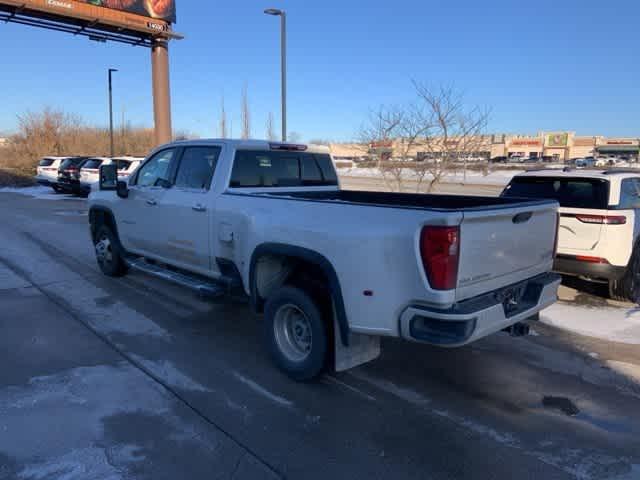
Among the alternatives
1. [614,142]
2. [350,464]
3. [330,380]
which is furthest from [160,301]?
[614,142]

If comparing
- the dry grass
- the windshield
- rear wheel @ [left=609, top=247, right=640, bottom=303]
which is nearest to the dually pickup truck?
rear wheel @ [left=609, top=247, right=640, bottom=303]

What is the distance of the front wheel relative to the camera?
374 cm

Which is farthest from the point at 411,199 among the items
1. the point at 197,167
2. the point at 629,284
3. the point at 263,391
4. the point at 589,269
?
the point at 629,284

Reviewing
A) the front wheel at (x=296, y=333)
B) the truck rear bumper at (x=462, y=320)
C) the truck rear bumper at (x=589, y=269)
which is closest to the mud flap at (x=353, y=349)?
the front wheel at (x=296, y=333)

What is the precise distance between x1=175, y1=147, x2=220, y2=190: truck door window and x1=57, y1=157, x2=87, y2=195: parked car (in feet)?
59.2

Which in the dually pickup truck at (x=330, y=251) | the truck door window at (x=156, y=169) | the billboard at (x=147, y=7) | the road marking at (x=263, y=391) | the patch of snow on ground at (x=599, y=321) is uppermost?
the billboard at (x=147, y=7)

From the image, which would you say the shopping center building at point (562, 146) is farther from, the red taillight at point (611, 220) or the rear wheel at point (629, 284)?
the red taillight at point (611, 220)

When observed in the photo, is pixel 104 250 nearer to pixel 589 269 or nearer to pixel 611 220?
pixel 589 269

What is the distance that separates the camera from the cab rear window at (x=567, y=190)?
5.93 meters

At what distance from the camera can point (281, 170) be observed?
5469 mm

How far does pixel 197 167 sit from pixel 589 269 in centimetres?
484

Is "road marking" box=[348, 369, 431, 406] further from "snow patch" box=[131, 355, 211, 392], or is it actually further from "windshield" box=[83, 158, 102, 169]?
"windshield" box=[83, 158, 102, 169]

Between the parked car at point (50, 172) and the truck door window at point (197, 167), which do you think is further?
the parked car at point (50, 172)

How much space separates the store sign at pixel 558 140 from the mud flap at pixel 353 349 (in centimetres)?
10345
